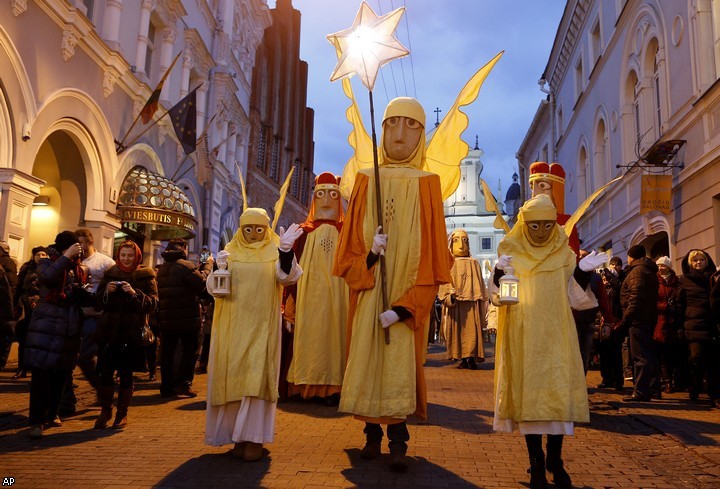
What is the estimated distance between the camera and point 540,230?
4012 mm

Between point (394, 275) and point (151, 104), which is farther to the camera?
point (151, 104)

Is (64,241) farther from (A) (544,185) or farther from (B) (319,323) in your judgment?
(A) (544,185)

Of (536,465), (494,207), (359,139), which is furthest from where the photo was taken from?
(359,139)

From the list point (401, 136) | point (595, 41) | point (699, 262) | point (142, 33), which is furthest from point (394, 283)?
point (595, 41)

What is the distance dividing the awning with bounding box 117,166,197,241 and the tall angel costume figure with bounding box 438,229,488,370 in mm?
7205

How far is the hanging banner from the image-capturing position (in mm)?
12508

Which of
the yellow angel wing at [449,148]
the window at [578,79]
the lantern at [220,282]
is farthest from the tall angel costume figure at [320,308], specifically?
the window at [578,79]

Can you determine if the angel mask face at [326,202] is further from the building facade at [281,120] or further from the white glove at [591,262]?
the building facade at [281,120]

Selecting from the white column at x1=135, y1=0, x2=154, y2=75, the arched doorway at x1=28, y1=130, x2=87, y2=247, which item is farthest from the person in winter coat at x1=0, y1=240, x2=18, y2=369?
the white column at x1=135, y1=0, x2=154, y2=75

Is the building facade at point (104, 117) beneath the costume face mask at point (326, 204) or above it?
above

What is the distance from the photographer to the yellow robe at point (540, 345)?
363cm

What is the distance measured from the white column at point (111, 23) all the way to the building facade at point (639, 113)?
11.0 metres

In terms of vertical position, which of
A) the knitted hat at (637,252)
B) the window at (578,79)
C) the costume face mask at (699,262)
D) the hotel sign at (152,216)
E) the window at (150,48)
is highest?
the window at (578,79)

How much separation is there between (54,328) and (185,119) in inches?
415
